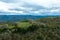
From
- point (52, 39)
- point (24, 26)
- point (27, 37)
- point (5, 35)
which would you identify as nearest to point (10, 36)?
point (5, 35)

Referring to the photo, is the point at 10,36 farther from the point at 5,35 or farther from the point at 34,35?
the point at 34,35

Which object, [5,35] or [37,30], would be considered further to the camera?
[37,30]

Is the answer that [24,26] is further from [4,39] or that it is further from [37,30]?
[4,39]

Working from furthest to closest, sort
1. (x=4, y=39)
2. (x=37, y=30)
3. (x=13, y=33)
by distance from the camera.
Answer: (x=37, y=30) < (x=13, y=33) < (x=4, y=39)

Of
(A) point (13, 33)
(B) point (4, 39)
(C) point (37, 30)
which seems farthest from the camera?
(C) point (37, 30)

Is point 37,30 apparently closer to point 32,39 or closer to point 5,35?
point 32,39

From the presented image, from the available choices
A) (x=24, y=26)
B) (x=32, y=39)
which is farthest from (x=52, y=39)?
(x=24, y=26)

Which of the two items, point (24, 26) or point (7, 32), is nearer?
point (7, 32)
